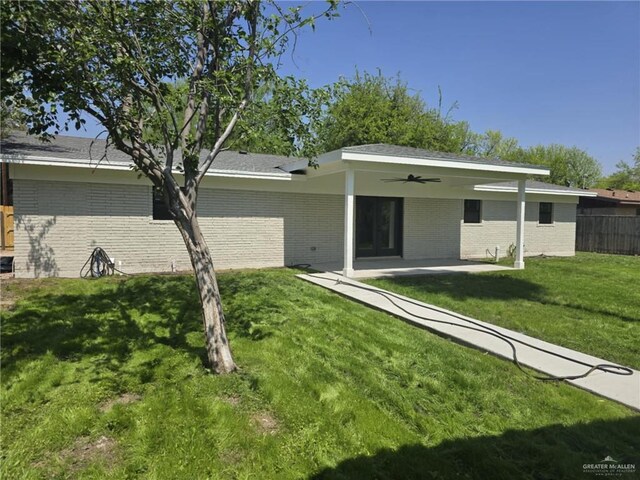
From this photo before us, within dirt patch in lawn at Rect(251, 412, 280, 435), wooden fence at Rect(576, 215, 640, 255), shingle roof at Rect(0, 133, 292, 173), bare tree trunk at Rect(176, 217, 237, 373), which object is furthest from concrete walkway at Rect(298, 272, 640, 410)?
wooden fence at Rect(576, 215, 640, 255)

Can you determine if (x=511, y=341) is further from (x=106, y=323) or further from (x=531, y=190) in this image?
(x=531, y=190)

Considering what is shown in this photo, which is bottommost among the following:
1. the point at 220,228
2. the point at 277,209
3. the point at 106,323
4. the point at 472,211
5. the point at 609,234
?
the point at 106,323

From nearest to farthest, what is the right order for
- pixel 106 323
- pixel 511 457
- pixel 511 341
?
pixel 511 457
pixel 106 323
pixel 511 341

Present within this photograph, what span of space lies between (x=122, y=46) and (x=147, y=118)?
68 centimetres

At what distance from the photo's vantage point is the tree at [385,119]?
27.2 metres

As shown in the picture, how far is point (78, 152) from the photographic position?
9.36m

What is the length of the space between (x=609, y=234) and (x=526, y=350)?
1803 cm

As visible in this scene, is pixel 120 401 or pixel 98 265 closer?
pixel 120 401

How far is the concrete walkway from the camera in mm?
4090

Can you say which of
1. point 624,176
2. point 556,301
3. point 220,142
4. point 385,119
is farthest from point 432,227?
point 624,176

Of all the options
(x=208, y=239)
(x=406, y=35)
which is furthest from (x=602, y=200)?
(x=208, y=239)

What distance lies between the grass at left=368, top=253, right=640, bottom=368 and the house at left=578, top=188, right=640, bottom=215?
14423 millimetres

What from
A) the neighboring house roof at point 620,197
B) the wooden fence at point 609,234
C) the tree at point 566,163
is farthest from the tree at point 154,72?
the tree at point 566,163

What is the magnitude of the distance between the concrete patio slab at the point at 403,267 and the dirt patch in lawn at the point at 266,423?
6576mm
